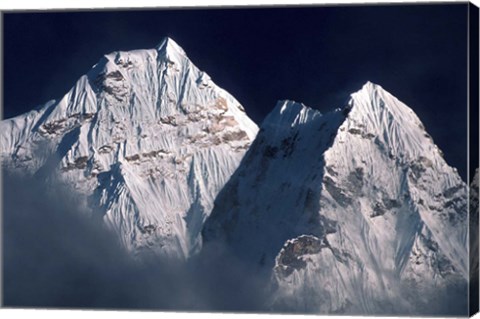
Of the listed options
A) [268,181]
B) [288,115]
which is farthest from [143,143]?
[288,115]

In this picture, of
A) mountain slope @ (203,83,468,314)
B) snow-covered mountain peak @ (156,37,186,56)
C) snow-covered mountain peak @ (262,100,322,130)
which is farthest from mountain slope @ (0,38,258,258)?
mountain slope @ (203,83,468,314)

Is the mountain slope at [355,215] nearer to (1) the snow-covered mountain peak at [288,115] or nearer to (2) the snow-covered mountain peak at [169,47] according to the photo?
(1) the snow-covered mountain peak at [288,115]

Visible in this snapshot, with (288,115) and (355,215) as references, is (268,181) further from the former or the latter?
(355,215)

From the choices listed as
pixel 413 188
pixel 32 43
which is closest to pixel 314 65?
pixel 413 188

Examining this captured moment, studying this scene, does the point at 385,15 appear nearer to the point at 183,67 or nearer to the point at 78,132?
the point at 183,67

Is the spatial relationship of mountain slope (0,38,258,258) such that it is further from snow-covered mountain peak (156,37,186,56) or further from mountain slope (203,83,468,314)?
mountain slope (203,83,468,314)
